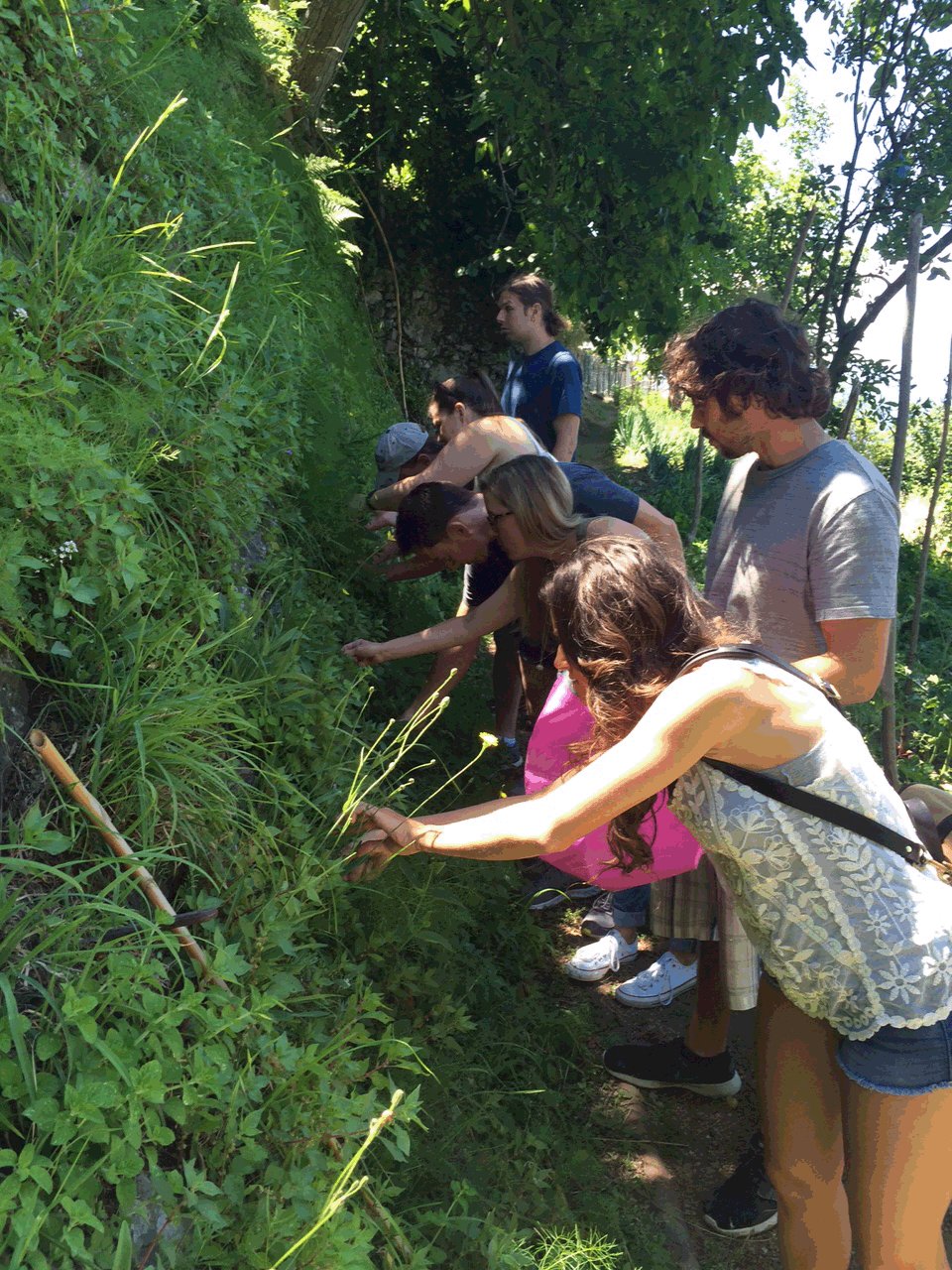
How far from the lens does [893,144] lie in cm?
711

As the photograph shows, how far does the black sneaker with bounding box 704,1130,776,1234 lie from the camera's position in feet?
9.62

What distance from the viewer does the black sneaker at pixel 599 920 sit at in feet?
13.1

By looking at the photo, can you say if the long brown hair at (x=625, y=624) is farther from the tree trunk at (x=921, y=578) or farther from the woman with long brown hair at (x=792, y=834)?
the tree trunk at (x=921, y=578)

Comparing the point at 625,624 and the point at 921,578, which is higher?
the point at 625,624

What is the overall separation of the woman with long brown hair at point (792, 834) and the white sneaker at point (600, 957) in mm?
1681

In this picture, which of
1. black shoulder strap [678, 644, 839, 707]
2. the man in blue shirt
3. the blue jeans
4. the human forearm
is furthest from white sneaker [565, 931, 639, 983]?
the man in blue shirt

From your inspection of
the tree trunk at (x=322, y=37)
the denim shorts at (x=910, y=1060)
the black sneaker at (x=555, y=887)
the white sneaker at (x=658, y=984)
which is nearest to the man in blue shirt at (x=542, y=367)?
the black sneaker at (x=555, y=887)

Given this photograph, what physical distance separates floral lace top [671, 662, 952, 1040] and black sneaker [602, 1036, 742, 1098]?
147 centimetres

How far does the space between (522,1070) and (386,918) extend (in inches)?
31.9

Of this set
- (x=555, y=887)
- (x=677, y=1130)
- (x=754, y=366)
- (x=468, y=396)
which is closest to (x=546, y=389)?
(x=468, y=396)

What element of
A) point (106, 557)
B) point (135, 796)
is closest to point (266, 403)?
point (106, 557)

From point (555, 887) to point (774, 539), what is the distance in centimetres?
190

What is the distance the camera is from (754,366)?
2750mm

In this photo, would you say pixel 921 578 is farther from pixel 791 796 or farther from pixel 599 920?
pixel 791 796
